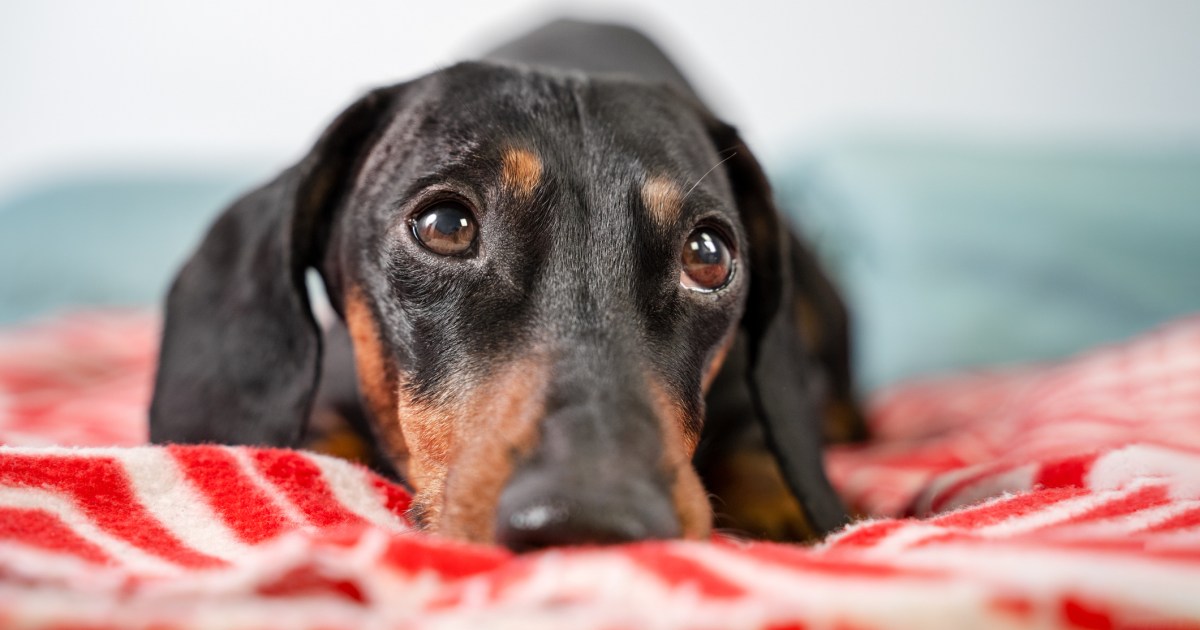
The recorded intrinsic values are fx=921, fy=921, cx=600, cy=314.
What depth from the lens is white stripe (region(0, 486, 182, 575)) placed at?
1050 mm

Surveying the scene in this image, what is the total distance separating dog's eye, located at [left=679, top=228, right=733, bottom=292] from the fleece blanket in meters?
0.57

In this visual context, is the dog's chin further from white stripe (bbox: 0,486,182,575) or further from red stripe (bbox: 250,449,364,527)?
white stripe (bbox: 0,486,182,575)

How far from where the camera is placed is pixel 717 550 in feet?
3.14

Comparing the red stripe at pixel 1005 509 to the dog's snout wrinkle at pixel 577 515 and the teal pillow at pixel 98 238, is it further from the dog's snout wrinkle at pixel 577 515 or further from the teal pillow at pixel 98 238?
the teal pillow at pixel 98 238

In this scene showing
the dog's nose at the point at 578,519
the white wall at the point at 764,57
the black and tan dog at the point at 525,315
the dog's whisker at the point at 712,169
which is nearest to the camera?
the dog's nose at the point at 578,519

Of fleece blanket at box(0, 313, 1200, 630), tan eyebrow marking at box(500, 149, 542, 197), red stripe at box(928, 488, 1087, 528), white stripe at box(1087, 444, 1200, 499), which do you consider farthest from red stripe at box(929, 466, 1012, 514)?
tan eyebrow marking at box(500, 149, 542, 197)

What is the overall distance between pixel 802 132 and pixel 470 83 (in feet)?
15.6

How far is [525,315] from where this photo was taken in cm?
149

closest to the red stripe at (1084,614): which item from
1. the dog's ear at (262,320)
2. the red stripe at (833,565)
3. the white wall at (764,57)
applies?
the red stripe at (833,565)

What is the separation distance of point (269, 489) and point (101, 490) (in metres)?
0.22

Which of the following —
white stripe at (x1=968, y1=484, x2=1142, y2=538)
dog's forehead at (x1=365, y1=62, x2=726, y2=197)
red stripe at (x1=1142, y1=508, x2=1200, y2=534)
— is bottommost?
white stripe at (x1=968, y1=484, x2=1142, y2=538)

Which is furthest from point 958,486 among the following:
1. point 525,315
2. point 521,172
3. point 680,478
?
point 521,172

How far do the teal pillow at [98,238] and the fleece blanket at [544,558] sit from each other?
3157 millimetres

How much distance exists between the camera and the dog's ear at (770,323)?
2.00 m
